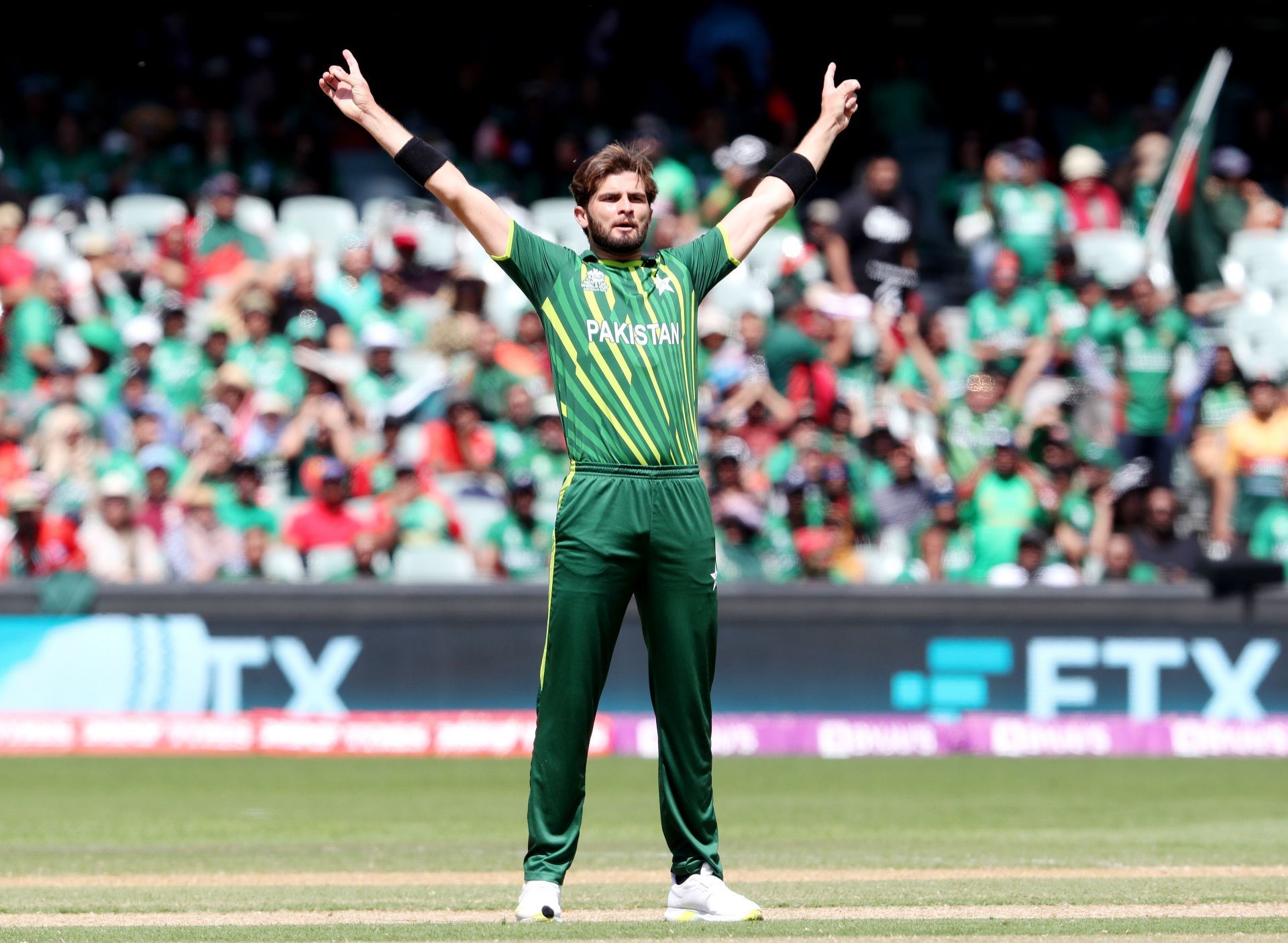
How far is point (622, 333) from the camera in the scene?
5.65 meters

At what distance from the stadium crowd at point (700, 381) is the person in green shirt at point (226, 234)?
21mm

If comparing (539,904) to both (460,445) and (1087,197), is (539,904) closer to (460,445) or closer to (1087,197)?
(460,445)

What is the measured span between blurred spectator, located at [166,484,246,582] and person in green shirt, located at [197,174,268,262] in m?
3.01

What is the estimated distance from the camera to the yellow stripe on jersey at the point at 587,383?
5.61m

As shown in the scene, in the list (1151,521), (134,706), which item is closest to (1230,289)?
(1151,521)

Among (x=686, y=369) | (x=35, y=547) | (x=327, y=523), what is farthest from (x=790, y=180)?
(x=35, y=547)

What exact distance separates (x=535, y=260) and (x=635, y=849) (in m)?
3.50

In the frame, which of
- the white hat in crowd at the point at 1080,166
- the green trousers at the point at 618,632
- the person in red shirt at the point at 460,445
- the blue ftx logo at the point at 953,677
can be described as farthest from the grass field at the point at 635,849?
the white hat in crowd at the point at 1080,166

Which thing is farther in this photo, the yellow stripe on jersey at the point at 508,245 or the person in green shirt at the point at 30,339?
the person in green shirt at the point at 30,339

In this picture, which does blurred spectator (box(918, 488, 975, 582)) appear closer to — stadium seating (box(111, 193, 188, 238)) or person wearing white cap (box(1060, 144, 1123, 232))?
person wearing white cap (box(1060, 144, 1123, 232))

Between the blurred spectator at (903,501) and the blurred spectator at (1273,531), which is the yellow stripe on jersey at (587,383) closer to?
the blurred spectator at (903,501)

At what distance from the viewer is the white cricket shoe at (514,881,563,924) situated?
18.1 ft

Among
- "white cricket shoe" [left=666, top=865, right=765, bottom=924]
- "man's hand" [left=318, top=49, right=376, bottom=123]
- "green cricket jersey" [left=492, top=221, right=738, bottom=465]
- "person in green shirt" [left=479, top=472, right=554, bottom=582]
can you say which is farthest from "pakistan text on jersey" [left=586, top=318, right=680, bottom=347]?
"person in green shirt" [left=479, top=472, right=554, bottom=582]

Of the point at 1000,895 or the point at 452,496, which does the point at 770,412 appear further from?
the point at 1000,895
